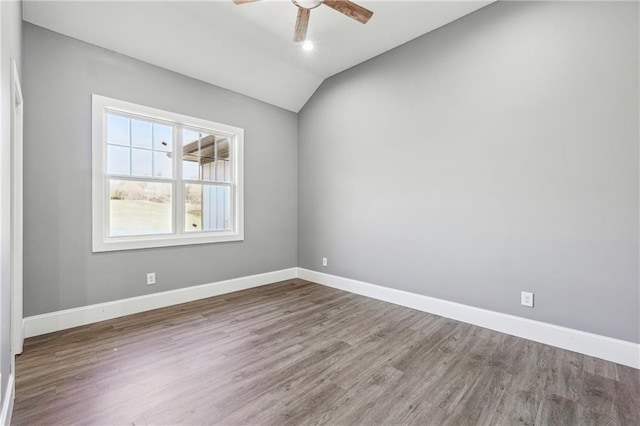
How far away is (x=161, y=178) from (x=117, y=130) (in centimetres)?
67

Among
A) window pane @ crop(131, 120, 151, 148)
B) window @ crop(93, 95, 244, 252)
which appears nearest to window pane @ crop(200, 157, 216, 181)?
window @ crop(93, 95, 244, 252)

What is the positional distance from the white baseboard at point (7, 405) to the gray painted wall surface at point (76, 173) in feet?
4.23

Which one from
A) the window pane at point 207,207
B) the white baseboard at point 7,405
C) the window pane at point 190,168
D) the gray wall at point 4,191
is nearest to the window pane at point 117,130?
the window pane at point 190,168

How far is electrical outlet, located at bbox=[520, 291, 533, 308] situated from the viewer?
8.77ft

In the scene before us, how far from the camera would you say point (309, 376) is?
2.07 m

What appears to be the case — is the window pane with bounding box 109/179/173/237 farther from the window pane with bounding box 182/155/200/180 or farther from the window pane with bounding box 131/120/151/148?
the window pane with bounding box 131/120/151/148

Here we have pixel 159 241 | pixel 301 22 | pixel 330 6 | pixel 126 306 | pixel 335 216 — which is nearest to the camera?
pixel 330 6

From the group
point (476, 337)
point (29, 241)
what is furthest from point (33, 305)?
point (476, 337)

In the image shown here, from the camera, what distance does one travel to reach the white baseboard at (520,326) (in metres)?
2.27

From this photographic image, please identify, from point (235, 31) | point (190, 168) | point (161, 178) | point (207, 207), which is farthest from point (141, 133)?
point (235, 31)

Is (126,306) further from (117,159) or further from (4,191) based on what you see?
(4,191)

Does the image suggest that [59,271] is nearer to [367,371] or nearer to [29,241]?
[29,241]

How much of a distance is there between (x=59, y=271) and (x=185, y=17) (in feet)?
9.45

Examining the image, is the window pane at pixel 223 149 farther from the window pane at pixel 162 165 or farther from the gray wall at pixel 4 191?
the gray wall at pixel 4 191
